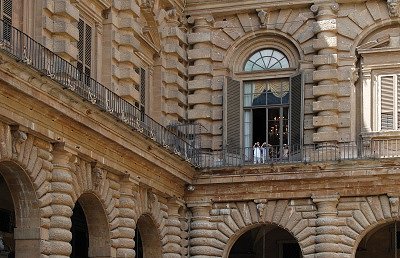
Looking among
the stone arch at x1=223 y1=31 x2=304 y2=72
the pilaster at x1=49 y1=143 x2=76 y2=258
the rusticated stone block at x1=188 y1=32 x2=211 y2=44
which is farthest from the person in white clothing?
the pilaster at x1=49 y1=143 x2=76 y2=258

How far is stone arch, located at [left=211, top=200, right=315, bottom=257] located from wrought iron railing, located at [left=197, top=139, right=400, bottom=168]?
1422mm

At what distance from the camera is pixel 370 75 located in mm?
35500

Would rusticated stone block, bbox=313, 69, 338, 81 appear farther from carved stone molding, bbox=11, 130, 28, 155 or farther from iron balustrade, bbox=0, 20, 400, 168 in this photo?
carved stone molding, bbox=11, 130, 28, 155

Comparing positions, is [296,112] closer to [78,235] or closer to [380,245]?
[380,245]

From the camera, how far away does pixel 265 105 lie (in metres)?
36.7

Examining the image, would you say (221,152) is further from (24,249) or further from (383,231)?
(24,249)

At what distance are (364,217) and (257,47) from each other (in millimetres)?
7362

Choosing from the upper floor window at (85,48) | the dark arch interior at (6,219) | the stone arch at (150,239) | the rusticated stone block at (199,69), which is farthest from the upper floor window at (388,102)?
the dark arch interior at (6,219)

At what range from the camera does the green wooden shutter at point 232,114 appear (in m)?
36.3

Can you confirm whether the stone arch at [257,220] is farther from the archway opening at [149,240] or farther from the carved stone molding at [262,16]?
the carved stone molding at [262,16]

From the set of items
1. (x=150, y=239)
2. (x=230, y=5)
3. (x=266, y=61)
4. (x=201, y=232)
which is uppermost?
(x=230, y=5)

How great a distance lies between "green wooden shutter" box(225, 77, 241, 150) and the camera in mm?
36312

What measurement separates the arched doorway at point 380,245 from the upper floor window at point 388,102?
19.2ft

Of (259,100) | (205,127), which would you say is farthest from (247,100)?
(205,127)
